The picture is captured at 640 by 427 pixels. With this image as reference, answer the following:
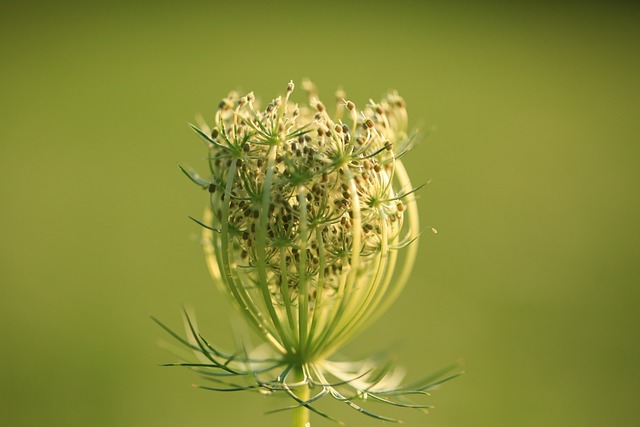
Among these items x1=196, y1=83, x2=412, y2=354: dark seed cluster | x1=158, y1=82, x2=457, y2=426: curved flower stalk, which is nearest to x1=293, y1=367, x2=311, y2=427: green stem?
x1=158, y1=82, x2=457, y2=426: curved flower stalk

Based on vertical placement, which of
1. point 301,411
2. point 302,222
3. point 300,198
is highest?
point 300,198

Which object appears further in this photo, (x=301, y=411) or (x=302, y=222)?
(x=301, y=411)

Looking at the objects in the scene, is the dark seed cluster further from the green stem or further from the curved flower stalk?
the green stem

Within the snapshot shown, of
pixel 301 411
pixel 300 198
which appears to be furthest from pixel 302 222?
pixel 301 411

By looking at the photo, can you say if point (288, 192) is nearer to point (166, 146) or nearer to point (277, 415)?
point (277, 415)

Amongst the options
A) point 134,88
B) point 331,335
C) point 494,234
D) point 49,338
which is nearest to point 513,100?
point 494,234

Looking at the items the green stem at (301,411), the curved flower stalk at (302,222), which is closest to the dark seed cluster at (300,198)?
the curved flower stalk at (302,222)

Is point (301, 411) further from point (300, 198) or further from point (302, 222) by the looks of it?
point (300, 198)

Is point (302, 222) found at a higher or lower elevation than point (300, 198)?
lower
